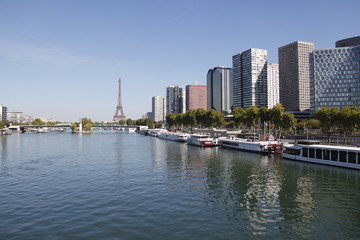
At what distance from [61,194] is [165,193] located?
51.7ft

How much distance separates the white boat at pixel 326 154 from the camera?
61.3 m

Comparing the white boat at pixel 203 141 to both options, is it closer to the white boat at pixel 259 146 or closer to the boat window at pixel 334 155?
the white boat at pixel 259 146

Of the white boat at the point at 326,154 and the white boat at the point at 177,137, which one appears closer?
the white boat at the point at 326,154

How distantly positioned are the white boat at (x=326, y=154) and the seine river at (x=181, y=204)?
3.10 m

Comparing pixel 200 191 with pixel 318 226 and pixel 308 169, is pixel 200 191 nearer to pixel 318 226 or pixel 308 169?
pixel 318 226

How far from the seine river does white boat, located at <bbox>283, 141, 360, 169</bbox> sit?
3095mm

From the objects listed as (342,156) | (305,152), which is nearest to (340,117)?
(305,152)

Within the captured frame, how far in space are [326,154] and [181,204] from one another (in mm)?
46297

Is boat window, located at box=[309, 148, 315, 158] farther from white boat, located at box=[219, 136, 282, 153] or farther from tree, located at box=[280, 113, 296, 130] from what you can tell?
tree, located at box=[280, 113, 296, 130]

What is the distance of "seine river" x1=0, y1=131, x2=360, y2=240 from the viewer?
2850cm

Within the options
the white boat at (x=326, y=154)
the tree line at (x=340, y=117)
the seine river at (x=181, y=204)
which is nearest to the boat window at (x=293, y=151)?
the white boat at (x=326, y=154)

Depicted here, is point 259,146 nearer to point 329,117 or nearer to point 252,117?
point 329,117

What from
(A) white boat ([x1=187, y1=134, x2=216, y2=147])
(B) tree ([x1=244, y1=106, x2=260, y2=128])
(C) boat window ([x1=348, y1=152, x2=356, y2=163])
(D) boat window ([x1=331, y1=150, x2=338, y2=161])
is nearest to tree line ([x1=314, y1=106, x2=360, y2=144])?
(D) boat window ([x1=331, y1=150, x2=338, y2=161])

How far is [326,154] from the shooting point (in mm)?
67562
